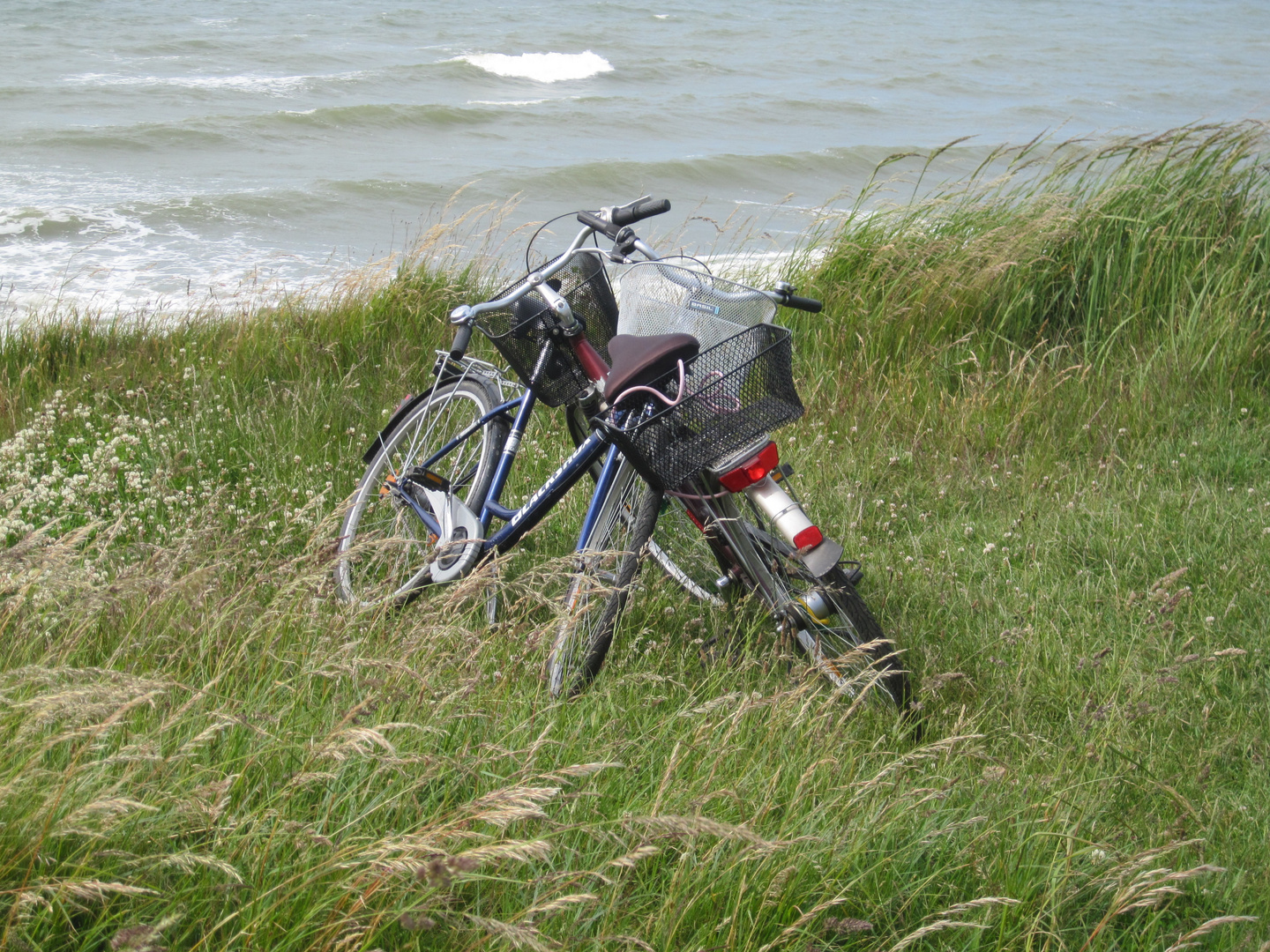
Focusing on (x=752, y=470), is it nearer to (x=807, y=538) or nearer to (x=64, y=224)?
(x=807, y=538)

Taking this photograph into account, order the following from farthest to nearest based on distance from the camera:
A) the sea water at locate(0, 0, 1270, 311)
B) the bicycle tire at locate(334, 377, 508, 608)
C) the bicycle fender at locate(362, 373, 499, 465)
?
the sea water at locate(0, 0, 1270, 311), the bicycle fender at locate(362, 373, 499, 465), the bicycle tire at locate(334, 377, 508, 608)

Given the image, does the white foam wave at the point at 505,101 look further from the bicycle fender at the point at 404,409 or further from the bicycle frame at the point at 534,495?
the bicycle frame at the point at 534,495

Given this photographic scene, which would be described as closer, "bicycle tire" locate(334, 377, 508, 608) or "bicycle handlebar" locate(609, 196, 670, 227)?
"bicycle handlebar" locate(609, 196, 670, 227)

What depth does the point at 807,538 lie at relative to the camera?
2.96m

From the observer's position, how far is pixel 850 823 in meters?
2.25

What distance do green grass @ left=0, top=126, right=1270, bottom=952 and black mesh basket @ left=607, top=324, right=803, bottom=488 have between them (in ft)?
1.54

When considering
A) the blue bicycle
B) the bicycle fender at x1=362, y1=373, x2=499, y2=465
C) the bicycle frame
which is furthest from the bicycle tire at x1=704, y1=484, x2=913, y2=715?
the bicycle fender at x1=362, y1=373, x2=499, y2=465

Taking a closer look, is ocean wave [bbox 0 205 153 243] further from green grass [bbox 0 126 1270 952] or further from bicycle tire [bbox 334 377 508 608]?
bicycle tire [bbox 334 377 508 608]

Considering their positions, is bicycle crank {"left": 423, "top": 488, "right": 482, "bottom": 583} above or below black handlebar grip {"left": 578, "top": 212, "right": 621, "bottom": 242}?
below

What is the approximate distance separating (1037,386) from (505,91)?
18670mm

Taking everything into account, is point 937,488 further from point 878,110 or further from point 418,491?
point 878,110

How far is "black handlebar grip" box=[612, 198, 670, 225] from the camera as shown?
3.18 meters

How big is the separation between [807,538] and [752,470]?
0.25 m

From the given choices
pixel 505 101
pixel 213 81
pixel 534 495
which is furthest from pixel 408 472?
pixel 213 81
